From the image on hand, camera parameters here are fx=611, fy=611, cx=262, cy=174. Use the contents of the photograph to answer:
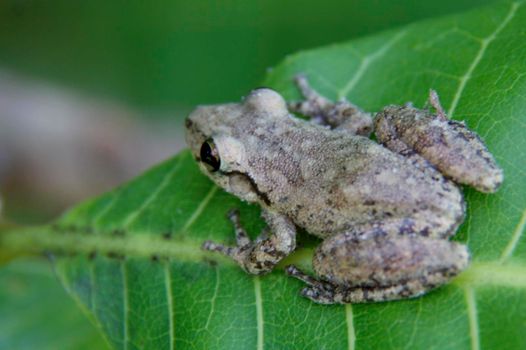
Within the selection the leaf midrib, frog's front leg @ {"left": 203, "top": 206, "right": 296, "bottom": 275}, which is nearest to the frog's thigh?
the leaf midrib

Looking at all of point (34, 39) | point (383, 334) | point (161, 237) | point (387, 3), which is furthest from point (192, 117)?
point (34, 39)

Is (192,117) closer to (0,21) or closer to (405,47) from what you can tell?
(405,47)

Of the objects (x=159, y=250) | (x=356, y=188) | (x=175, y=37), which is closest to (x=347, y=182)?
(x=356, y=188)

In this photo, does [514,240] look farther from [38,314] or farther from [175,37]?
[175,37]

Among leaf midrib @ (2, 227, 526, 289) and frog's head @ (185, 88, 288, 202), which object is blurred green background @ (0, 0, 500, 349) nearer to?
leaf midrib @ (2, 227, 526, 289)

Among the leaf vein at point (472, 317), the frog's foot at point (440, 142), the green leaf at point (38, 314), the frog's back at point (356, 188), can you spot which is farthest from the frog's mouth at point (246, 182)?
the green leaf at point (38, 314)
